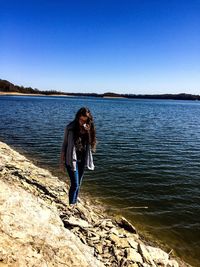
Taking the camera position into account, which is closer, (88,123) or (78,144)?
(88,123)

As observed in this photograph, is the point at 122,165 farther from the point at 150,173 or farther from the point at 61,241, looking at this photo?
the point at 61,241

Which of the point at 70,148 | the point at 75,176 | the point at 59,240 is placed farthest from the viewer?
the point at 75,176

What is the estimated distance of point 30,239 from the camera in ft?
17.1

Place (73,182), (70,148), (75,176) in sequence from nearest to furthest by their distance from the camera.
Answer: (70,148)
(75,176)
(73,182)

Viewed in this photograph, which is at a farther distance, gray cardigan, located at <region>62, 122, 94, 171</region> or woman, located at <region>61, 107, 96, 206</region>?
gray cardigan, located at <region>62, 122, 94, 171</region>

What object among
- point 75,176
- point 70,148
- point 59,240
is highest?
point 70,148

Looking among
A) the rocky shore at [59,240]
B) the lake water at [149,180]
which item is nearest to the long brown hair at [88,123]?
the rocky shore at [59,240]

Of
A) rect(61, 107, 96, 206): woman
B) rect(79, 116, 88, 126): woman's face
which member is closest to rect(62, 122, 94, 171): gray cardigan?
rect(61, 107, 96, 206): woman

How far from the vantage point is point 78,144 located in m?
7.48

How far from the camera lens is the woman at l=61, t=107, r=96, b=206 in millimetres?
7227

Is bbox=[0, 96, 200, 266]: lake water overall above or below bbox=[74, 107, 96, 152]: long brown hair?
below

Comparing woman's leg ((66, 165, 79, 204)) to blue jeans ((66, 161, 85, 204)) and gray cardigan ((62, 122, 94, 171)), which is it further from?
gray cardigan ((62, 122, 94, 171))

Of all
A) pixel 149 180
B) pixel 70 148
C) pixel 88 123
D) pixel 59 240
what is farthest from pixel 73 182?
pixel 149 180

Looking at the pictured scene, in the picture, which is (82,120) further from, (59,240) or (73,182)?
(59,240)
